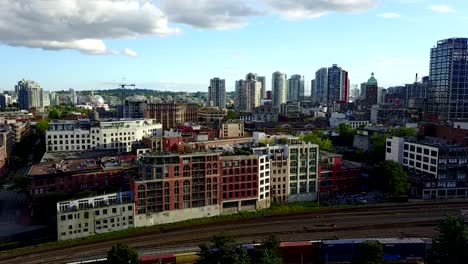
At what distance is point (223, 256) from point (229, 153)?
2673 centimetres

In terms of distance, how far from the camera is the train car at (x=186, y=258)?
4141 centimetres

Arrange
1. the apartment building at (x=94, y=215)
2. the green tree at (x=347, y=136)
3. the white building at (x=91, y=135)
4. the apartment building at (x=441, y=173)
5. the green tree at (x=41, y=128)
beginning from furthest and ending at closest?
1. the green tree at (x=41, y=128)
2. the green tree at (x=347, y=136)
3. the white building at (x=91, y=135)
4. the apartment building at (x=441, y=173)
5. the apartment building at (x=94, y=215)

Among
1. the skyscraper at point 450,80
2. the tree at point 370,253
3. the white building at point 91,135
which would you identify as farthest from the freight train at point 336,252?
the skyscraper at point 450,80

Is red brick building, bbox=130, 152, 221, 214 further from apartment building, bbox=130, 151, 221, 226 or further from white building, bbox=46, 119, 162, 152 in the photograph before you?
white building, bbox=46, 119, 162, 152

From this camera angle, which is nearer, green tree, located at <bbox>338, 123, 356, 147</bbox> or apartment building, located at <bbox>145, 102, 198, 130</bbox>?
green tree, located at <bbox>338, 123, 356, 147</bbox>

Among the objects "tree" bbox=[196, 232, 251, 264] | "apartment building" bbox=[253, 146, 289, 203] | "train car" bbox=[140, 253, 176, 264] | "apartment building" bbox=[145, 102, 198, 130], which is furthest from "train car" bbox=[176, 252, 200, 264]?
"apartment building" bbox=[145, 102, 198, 130]

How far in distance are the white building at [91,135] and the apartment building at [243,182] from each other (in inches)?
1749

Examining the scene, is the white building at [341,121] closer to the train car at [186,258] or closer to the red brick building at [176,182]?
the red brick building at [176,182]

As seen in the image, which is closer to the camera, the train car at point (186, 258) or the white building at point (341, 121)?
the train car at point (186, 258)

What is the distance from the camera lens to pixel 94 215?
50250mm

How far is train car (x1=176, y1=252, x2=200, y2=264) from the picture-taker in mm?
41409

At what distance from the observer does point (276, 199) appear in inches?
2511

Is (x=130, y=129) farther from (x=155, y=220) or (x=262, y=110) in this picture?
(x=262, y=110)

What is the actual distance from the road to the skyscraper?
78364 mm
